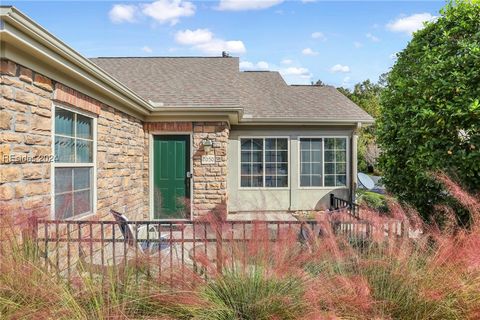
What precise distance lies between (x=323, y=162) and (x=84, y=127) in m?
7.19

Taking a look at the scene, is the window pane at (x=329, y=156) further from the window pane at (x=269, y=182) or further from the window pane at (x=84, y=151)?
the window pane at (x=84, y=151)

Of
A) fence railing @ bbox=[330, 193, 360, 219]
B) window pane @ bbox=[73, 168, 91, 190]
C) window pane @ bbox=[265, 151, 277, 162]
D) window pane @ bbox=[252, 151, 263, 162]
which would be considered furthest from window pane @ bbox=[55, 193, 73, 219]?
window pane @ bbox=[265, 151, 277, 162]

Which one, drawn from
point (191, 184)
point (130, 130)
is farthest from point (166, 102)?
point (191, 184)

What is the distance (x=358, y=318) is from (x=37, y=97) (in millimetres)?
4029

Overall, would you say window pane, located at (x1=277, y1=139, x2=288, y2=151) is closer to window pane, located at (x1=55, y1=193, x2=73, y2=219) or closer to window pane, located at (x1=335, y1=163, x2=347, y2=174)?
window pane, located at (x1=335, y1=163, x2=347, y2=174)

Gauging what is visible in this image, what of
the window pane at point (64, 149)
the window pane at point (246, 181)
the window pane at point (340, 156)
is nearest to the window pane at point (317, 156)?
the window pane at point (340, 156)

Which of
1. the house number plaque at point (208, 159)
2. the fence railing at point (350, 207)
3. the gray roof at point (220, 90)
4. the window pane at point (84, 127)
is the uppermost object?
the gray roof at point (220, 90)

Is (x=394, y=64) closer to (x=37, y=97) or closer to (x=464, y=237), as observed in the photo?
(x=464, y=237)

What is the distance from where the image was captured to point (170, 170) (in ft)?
27.5

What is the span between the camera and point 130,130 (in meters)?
7.25

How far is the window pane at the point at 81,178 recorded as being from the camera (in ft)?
16.2

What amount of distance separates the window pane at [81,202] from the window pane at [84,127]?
88 centimetres

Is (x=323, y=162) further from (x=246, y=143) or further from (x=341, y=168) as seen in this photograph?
(x=246, y=143)

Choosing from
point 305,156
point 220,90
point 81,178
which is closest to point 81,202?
point 81,178
